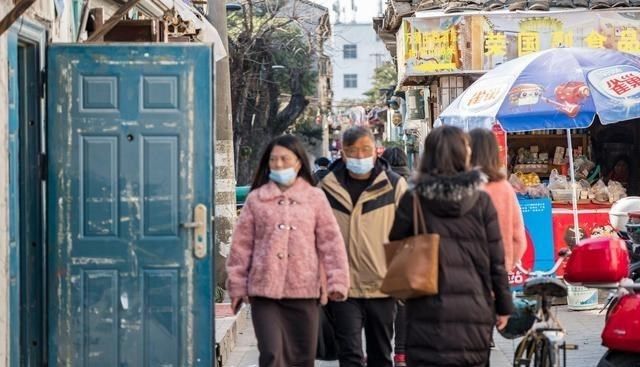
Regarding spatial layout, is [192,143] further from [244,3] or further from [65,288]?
[244,3]

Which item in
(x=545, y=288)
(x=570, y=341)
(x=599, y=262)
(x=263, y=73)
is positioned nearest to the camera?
(x=545, y=288)

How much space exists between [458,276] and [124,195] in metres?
2.55

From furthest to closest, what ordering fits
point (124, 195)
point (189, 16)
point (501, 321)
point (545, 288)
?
point (189, 16) < point (124, 195) < point (545, 288) < point (501, 321)

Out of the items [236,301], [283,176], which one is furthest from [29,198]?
[283,176]

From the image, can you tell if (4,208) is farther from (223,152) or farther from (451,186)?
(223,152)

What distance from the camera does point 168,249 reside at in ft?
25.7

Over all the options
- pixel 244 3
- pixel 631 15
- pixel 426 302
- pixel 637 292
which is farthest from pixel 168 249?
pixel 244 3

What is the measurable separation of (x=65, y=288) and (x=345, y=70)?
313ft

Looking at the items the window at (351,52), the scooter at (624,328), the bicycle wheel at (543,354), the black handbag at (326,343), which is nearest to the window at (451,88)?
the black handbag at (326,343)

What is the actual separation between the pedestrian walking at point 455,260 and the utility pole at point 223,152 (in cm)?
876

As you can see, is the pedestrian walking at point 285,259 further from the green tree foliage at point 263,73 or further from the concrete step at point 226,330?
the green tree foliage at point 263,73

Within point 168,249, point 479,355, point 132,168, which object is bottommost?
point 479,355

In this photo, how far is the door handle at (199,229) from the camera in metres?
7.80

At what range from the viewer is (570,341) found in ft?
37.9
